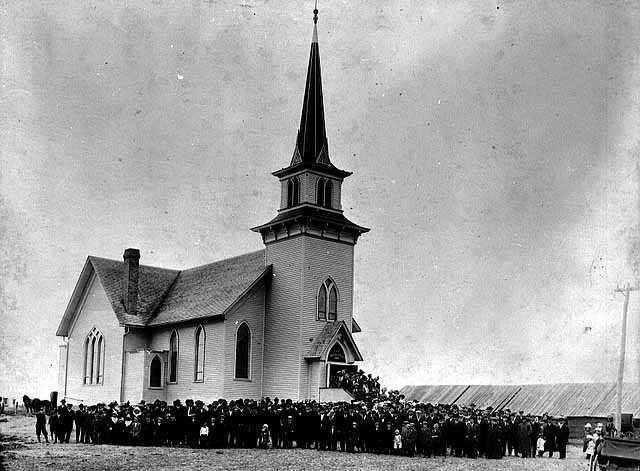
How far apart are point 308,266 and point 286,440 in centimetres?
1130

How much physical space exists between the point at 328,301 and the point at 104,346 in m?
13.7

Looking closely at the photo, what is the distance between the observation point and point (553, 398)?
1896 inches

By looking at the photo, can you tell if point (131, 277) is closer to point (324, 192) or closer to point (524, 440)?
point (324, 192)

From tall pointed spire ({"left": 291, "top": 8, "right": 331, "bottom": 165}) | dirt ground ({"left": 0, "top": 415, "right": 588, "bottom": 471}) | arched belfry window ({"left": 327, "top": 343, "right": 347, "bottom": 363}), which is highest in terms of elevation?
tall pointed spire ({"left": 291, "top": 8, "right": 331, "bottom": 165})


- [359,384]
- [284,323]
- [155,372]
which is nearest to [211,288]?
[155,372]

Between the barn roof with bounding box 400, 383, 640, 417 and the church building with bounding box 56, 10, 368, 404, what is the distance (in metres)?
11.3

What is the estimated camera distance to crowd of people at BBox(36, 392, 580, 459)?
28.0 meters

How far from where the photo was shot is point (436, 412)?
99.2 ft

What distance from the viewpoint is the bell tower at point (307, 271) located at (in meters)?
38.6

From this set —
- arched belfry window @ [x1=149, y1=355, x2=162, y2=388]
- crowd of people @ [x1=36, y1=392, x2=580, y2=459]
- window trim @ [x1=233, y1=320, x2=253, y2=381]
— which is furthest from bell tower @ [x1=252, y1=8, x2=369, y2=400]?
crowd of people @ [x1=36, y1=392, x2=580, y2=459]

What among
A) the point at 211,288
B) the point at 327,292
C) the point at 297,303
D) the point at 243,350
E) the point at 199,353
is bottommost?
the point at 199,353

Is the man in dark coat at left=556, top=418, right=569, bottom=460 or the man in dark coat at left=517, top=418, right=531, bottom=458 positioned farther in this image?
the man in dark coat at left=556, top=418, right=569, bottom=460

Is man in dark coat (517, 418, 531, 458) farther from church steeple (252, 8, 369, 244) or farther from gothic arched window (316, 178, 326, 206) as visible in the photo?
gothic arched window (316, 178, 326, 206)

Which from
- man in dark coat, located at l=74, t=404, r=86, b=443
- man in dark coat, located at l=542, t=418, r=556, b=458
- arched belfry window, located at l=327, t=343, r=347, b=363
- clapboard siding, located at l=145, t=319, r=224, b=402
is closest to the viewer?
man in dark coat, located at l=74, t=404, r=86, b=443
